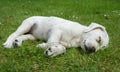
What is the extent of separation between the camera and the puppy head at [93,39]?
6.80 meters

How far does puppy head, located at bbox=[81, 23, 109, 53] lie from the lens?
680 centimetres

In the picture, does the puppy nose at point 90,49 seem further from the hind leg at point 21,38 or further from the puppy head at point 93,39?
the hind leg at point 21,38

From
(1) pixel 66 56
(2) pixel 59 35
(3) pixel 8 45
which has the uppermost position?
(2) pixel 59 35

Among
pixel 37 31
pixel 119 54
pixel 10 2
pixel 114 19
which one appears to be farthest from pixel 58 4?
pixel 119 54

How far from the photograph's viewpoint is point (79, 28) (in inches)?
296

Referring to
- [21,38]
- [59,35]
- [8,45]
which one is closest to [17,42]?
[8,45]

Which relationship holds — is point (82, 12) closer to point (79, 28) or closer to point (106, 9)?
point (106, 9)

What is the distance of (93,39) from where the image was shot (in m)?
6.87

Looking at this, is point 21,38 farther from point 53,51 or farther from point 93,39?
point 93,39

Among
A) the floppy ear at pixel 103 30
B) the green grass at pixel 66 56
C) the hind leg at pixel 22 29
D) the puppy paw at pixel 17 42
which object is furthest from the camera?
the hind leg at pixel 22 29

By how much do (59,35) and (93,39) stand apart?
72 cm

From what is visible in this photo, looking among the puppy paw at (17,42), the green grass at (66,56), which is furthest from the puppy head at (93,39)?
the puppy paw at (17,42)

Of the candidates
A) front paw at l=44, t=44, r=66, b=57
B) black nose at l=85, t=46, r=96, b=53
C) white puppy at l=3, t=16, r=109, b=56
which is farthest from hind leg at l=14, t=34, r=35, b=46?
black nose at l=85, t=46, r=96, b=53

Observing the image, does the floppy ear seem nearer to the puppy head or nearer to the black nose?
the puppy head
